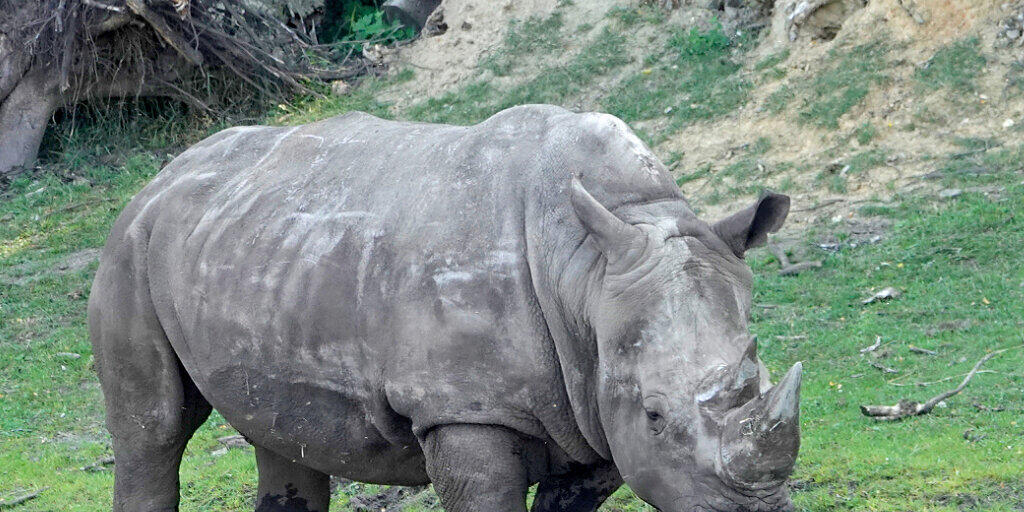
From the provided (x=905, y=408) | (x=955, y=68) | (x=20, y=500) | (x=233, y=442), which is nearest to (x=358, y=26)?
(x=955, y=68)

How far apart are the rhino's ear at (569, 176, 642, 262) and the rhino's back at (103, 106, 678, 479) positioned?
0.71 feet

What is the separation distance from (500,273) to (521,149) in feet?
1.62

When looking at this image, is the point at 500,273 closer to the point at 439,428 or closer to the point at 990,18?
the point at 439,428

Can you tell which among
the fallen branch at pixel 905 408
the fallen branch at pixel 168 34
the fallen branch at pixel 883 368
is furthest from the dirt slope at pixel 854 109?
the fallen branch at pixel 168 34

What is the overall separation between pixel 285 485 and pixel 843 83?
7.25 m

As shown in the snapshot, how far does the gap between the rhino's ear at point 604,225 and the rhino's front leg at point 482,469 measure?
29.3 inches

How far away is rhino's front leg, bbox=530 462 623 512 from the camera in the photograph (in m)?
4.81

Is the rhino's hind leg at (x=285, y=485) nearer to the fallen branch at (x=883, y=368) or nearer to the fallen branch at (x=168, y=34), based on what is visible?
the fallen branch at (x=883, y=368)

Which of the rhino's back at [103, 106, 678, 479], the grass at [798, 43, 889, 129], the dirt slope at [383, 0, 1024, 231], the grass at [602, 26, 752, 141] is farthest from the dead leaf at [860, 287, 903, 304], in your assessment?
the rhino's back at [103, 106, 678, 479]

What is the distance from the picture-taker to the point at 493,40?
14492 millimetres

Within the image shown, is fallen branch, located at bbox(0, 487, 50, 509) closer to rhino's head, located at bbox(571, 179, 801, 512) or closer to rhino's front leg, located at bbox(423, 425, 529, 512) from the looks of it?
rhino's front leg, located at bbox(423, 425, 529, 512)

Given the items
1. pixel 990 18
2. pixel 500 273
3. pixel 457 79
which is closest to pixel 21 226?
pixel 457 79

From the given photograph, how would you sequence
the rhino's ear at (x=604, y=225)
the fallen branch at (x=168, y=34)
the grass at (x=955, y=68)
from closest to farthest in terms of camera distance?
the rhino's ear at (x=604, y=225), the grass at (x=955, y=68), the fallen branch at (x=168, y=34)

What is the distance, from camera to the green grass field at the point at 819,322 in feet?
21.0
